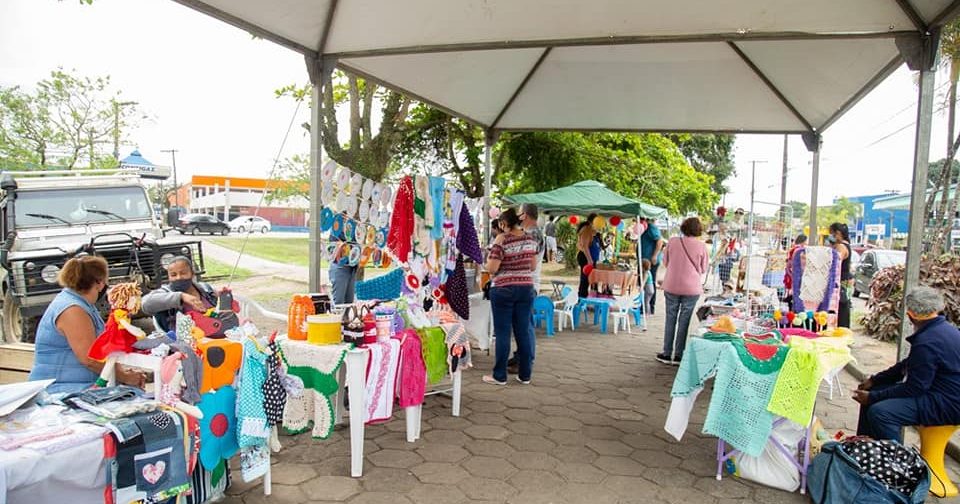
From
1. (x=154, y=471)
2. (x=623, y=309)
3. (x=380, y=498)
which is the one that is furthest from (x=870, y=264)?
(x=154, y=471)

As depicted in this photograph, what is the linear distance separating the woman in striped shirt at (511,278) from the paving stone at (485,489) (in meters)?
1.85

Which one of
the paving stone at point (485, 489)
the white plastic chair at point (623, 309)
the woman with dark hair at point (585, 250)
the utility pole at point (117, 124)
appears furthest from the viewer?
the utility pole at point (117, 124)

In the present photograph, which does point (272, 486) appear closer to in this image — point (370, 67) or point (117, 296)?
point (117, 296)

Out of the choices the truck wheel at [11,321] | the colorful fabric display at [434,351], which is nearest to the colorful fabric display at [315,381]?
the colorful fabric display at [434,351]

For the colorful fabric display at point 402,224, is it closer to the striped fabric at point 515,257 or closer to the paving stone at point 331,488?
the striped fabric at point 515,257

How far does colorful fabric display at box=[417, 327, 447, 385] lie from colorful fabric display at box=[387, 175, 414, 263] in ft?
2.28

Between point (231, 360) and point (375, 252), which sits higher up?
point (375, 252)

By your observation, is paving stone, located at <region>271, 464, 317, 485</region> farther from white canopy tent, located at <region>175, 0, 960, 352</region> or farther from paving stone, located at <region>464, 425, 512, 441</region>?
white canopy tent, located at <region>175, 0, 960, 352</region>

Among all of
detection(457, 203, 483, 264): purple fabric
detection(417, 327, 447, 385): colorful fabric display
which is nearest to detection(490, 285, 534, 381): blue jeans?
detection(457, 203, 483, 264): purple fabric

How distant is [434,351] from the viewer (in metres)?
3.97

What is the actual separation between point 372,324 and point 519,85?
13.8ft

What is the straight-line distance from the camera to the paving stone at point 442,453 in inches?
143

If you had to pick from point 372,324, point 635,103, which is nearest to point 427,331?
point 372,324

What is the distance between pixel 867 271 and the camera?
48.7 feet
